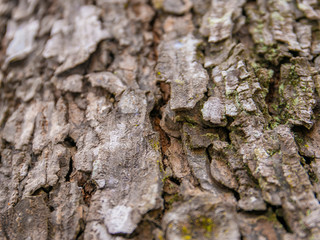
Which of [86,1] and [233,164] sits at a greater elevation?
[86,1]

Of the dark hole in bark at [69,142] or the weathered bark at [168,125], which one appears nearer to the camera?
the weathered bark at [168,125]

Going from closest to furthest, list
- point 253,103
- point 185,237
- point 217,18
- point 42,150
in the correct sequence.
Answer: point 185,237 < point 253,103 < point 42,150 < point 217,18

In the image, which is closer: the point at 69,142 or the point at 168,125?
the point at 168,125

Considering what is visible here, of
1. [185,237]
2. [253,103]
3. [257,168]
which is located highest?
[253,103]

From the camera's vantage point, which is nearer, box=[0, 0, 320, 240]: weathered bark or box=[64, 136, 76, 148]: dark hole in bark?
box=[0, 0, 320, 240]: weathered bark

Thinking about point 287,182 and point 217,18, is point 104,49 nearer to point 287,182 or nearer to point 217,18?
point 217,18

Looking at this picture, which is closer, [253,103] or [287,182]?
[287,182]

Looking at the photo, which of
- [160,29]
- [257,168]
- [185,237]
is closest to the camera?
[185,237]

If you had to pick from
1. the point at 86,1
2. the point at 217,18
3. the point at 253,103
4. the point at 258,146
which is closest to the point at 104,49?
the point at 86,1
